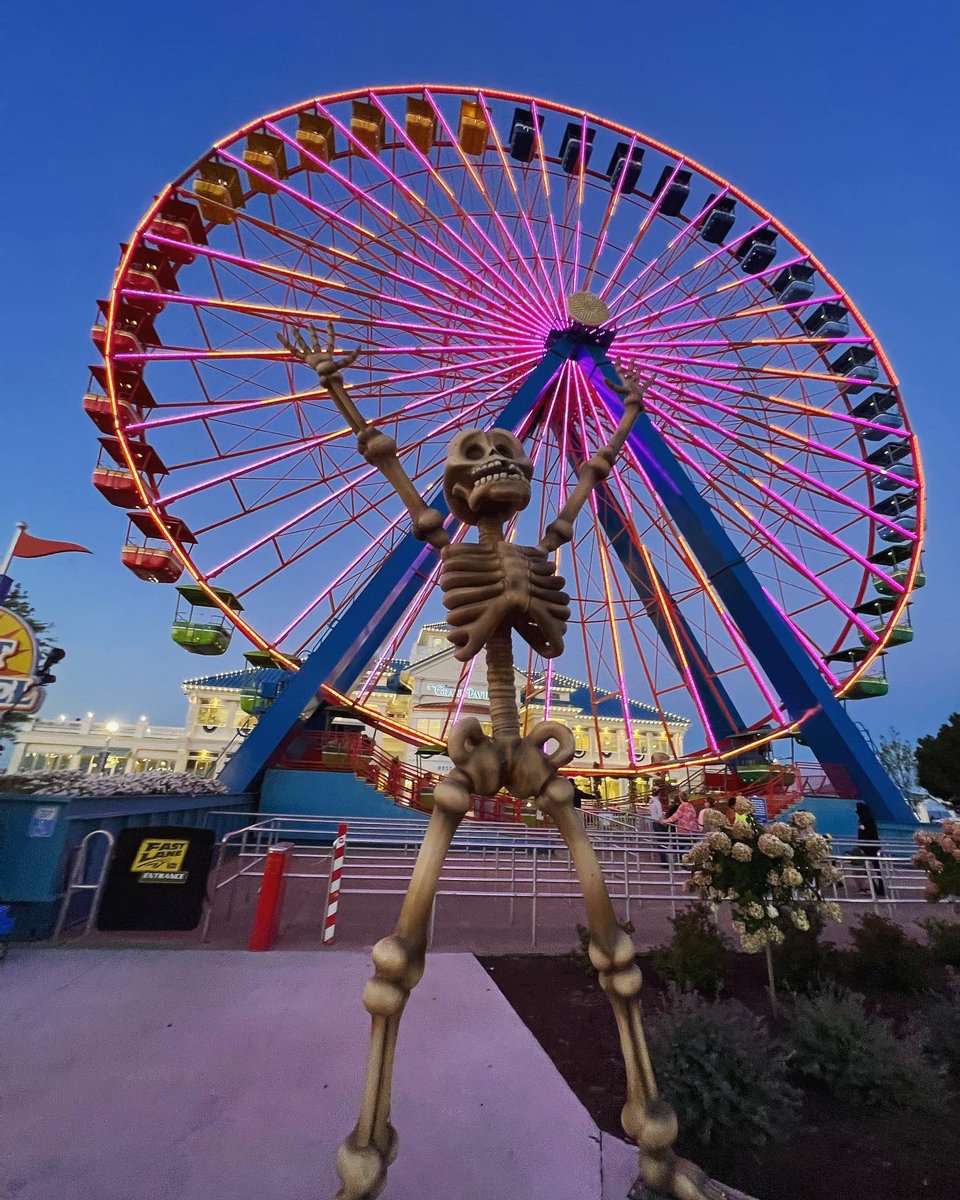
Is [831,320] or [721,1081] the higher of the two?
[831,320]

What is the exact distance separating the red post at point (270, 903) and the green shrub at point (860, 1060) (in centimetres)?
408

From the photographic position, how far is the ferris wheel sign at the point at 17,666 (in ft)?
17.8

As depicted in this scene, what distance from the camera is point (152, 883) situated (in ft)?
18.0

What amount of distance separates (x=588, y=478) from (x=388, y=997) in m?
2.77

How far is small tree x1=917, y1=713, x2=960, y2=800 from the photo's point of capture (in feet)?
36.9

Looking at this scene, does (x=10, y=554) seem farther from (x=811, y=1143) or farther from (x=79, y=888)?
(x=811, y=1143)

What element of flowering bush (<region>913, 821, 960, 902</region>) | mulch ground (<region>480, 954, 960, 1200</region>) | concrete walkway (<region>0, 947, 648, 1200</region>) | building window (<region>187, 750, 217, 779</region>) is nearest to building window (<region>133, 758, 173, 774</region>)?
building window (<region>187, 750, 217, 779</region>)

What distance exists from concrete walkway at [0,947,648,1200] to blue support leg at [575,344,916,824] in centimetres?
1056

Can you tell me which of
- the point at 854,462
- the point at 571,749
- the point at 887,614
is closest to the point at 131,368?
the point at 571,749

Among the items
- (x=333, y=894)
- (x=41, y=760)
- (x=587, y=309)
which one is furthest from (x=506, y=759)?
(x=41, y=760)

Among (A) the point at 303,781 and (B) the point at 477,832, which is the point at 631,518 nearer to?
(B) the point at 477,832

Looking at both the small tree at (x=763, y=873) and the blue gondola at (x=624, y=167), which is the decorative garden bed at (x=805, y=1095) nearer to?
the small tree at (x=763, y=873)

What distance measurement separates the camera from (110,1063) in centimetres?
322

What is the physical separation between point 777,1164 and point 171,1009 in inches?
139
